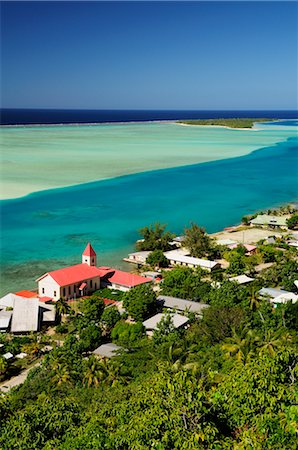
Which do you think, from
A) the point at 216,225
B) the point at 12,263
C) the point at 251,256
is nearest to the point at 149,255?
the point at 251,256

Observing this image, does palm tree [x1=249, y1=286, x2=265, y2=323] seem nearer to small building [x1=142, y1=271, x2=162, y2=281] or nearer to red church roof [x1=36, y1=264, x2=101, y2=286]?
small building [x1=142, y1=271, x2=162, y2=281]

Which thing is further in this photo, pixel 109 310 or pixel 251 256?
pixel 251 256

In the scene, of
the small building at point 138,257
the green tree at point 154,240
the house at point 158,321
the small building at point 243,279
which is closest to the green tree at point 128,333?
the house at point 158,321

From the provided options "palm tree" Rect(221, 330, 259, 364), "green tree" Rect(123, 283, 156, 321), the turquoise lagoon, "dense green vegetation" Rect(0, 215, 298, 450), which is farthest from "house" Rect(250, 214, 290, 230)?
"palm tree" Rect(221, 330, 259, 364)

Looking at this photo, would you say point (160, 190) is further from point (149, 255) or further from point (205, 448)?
point (205, 448)

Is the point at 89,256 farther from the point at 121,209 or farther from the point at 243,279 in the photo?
the point at 121,209

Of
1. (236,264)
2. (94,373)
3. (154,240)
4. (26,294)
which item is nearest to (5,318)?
(26,294)

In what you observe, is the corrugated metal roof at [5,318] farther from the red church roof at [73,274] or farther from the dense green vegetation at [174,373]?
the red church roof at [73,274]
